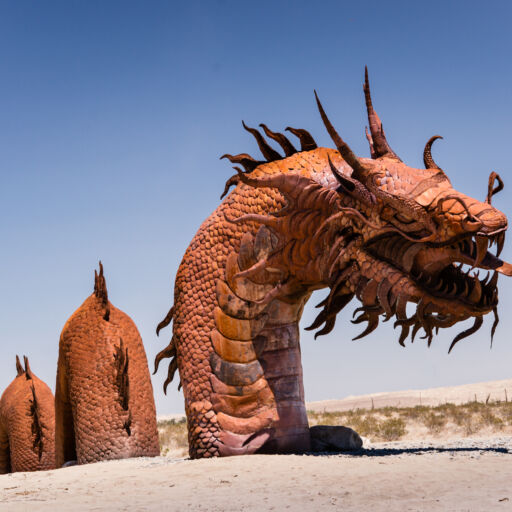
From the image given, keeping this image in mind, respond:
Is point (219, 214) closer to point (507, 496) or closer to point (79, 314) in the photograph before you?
point (79, 314)

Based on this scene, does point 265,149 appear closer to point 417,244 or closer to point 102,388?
point 417,244

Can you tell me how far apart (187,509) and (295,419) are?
8.47 ft

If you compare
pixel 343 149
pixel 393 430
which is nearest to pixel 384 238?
pixel 343 149

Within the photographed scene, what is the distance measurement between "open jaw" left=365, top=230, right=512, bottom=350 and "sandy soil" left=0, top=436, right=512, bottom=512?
1.14m

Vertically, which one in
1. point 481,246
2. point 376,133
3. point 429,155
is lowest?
point 481,246

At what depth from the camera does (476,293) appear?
20.3ft

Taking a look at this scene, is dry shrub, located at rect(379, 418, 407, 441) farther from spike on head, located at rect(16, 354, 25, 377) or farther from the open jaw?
the open jaw

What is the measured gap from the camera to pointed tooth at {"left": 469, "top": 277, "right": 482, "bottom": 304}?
615 cm

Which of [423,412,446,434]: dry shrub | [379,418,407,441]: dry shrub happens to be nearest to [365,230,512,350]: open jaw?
[379,418,407,441]: dry shrub

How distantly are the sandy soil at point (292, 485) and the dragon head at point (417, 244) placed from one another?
1.22 metres

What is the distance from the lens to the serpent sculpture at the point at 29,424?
37.5 feet

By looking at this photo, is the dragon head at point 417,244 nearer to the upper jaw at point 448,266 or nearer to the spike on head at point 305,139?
the upper jaw at point 448,266

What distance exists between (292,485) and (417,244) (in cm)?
228

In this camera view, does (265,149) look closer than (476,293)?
No
